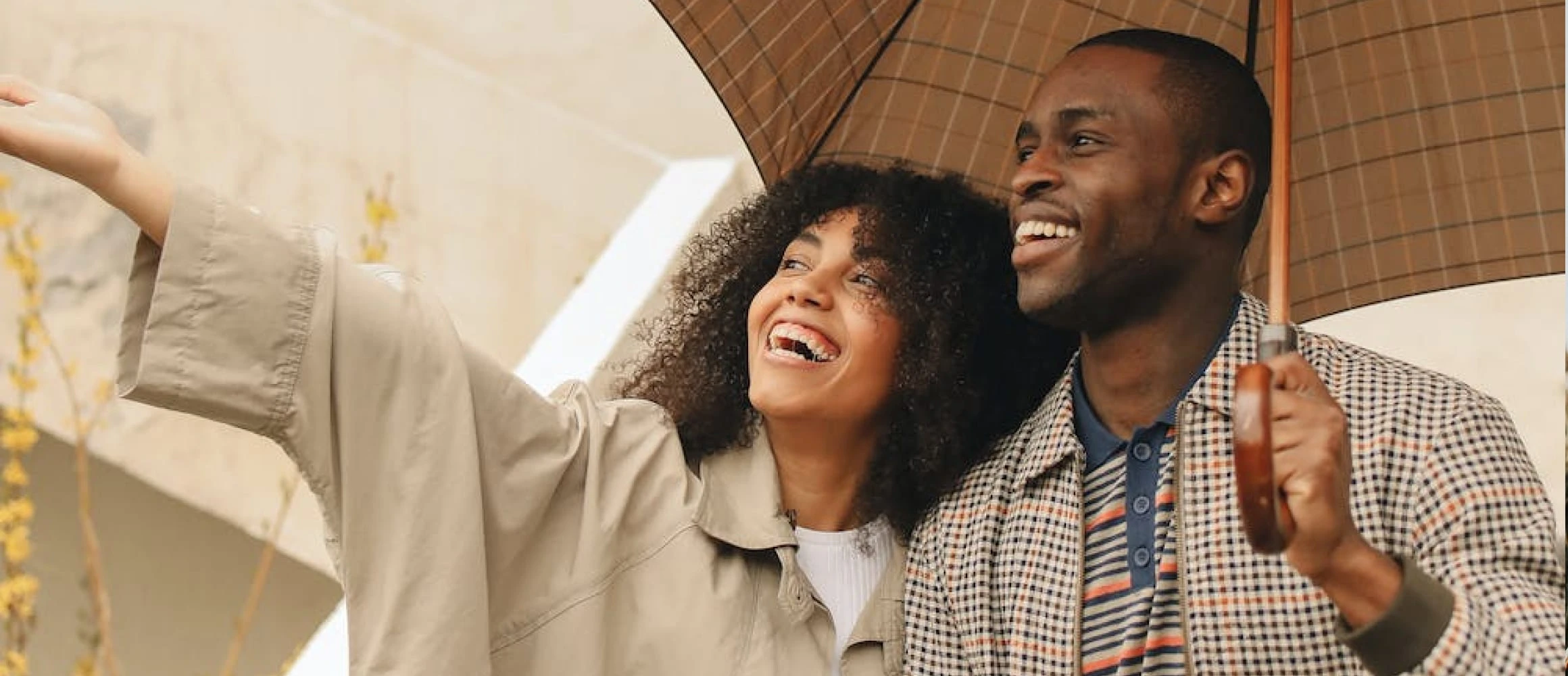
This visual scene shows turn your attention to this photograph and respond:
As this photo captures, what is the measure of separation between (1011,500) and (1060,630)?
24 centimetres

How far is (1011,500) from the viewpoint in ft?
8.82

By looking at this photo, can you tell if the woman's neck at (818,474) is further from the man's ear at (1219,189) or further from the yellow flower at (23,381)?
the yellow flower at (23,381)

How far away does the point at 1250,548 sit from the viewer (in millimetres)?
2359

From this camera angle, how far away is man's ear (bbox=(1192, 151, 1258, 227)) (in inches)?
102

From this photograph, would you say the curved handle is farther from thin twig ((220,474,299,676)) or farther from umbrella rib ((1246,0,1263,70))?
thin twig ((220,474,299,676))

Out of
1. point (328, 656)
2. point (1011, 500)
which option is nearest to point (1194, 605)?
point (1011, 500)

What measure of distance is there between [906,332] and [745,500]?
1.12 feet

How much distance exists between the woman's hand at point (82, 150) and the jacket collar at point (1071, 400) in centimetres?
111

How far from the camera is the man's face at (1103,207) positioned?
8.38 ft

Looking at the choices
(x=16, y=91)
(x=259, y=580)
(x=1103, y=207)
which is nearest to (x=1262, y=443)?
(x=1103, y=207)

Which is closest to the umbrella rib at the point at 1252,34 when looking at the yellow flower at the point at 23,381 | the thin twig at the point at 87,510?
the thin twig at the point at 87,510

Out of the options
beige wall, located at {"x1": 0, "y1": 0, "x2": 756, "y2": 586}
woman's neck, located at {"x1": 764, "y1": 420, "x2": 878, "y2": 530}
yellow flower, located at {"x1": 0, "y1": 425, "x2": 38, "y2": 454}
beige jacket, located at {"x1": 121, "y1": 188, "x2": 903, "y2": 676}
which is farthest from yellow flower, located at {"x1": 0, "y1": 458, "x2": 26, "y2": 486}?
woman's neck, located at {"x1": 764, "y1": 420, "x2": 878, "y2": 530}

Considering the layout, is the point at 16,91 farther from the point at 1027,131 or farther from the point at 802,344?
the point at 1027,131

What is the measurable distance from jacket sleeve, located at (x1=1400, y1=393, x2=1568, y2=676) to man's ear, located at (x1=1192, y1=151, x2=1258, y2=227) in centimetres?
41
